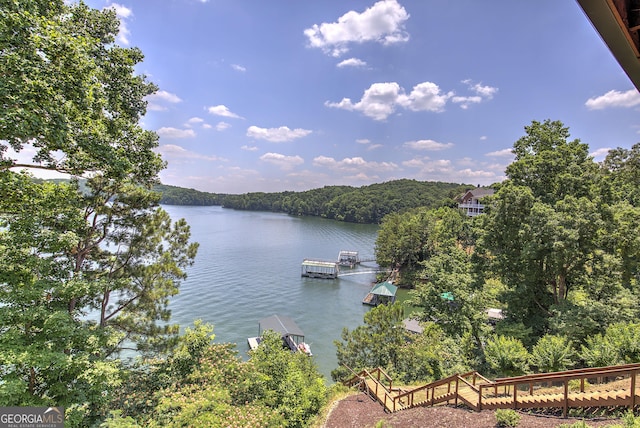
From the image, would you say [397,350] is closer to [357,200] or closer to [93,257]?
[93,257]

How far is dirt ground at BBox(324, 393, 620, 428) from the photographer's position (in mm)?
5879

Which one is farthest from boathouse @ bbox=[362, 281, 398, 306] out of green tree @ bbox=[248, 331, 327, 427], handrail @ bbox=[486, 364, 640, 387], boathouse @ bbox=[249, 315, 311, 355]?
handrail @ bbox=[486, 364, 640, 387]

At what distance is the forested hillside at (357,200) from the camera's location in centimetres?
11462

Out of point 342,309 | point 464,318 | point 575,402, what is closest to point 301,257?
point 342,309

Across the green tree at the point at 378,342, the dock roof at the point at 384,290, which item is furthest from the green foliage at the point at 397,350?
the dock roof at the point at 384,290

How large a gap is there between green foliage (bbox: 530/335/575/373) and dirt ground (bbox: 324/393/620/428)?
498 centimetres

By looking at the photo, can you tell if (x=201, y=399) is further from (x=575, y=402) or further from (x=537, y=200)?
(x=537, y=200)

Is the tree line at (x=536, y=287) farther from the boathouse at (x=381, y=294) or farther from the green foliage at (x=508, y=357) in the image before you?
the boathouse at (x=381, y=294)

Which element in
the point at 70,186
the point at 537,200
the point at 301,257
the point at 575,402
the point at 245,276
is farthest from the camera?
the point at 301,257

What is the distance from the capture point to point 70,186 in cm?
865

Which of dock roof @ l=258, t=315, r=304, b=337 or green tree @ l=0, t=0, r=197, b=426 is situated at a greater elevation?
green tree @ l=0, t=0, r=197, b=426

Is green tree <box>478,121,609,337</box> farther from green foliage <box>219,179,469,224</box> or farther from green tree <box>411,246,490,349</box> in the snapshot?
green foliage <box>219,179,469,224</box>

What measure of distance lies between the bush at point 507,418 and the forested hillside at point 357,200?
8361 centimetres

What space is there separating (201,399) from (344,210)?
4489 inches
